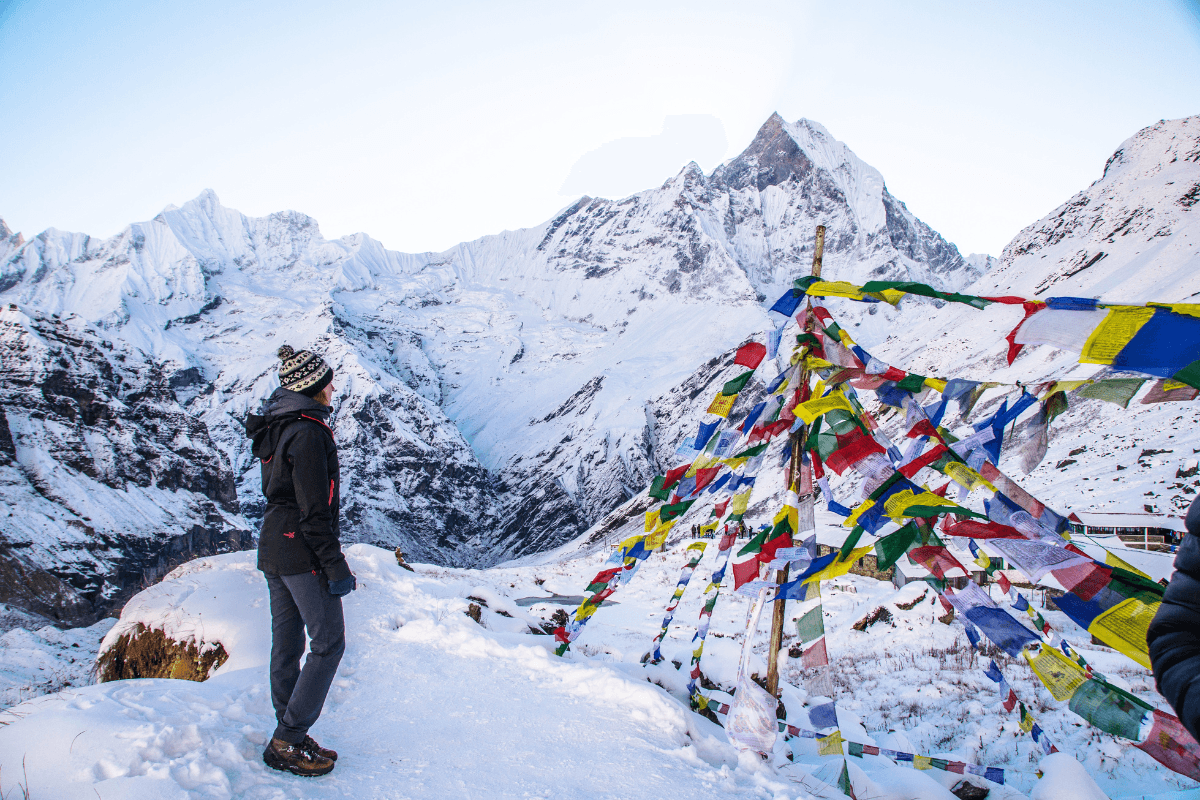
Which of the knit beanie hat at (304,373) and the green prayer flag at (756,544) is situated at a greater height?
the knit beanie hat at (304,373)

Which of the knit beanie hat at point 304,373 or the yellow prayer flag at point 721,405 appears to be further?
the yellow prayer flag at point 721,405

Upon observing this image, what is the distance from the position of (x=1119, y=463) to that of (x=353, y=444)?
441 feet

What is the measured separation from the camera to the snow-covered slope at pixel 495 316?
405 ft

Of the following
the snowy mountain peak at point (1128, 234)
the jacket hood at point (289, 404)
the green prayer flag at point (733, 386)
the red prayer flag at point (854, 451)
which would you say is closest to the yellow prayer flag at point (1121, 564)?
the red prayer flag at point (854, 451)

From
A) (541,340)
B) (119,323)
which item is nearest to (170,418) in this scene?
(541,340)

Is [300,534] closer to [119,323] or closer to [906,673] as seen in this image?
[906,673]

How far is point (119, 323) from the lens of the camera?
153 meters

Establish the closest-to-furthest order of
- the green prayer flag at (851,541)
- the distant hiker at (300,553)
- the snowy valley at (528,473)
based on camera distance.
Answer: the distant hiker at (300,553)
the snowy valley at (528,473)
the green prayer flag at (851,541)

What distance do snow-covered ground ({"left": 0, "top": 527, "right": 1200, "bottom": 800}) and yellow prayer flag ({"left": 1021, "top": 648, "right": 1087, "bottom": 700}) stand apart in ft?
3.84

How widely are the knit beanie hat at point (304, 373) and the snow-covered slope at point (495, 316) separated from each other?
4044 inches

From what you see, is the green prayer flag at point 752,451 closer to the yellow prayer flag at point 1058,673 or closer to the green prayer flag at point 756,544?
the green prayer flag at point 756,544

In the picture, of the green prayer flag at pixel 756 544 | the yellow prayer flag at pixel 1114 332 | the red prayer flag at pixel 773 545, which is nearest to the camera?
the yellow prayer flag at pixel 1114 332

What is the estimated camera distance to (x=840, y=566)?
167 inches

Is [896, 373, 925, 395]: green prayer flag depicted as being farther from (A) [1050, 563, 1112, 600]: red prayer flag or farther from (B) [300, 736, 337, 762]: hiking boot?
(B) [300, 736, 337, 762]: hiking boot
